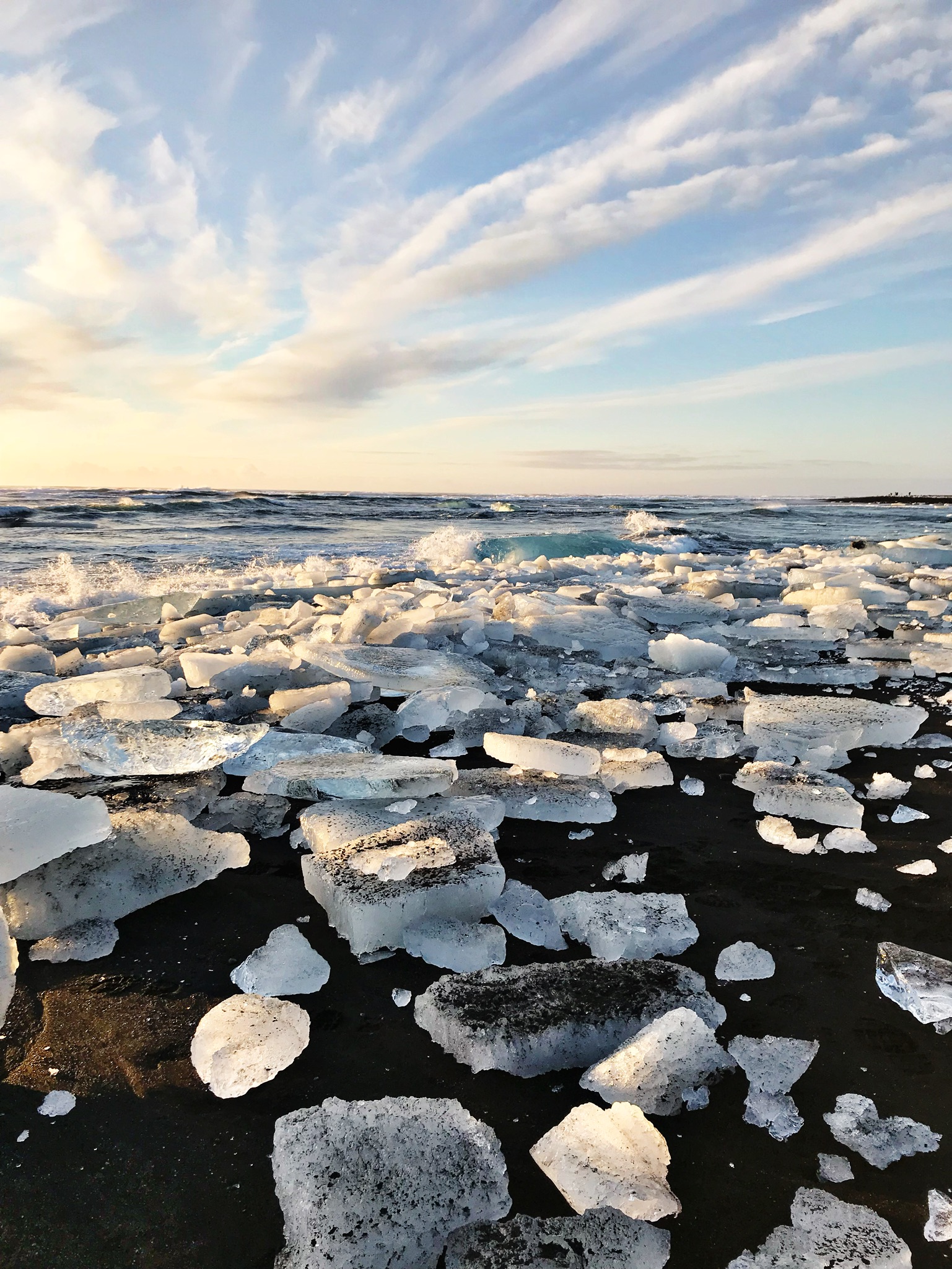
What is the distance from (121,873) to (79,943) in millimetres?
150

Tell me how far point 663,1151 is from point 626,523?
13921 millimetres

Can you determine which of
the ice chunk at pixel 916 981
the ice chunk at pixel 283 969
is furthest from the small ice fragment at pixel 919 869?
the ice chunk at pixel 283 969

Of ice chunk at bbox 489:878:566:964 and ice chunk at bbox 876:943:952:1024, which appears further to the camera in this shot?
ice chunk at bbox 489:878:566:964

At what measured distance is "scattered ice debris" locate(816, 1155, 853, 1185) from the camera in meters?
0.84

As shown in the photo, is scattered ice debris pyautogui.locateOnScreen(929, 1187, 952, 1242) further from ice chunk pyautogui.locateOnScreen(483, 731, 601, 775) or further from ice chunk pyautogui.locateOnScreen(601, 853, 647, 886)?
ice chunk pyautogui.locateOnScreen(483, 731, 601, 775)

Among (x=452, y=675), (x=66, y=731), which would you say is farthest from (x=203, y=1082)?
(x=452, y=675)

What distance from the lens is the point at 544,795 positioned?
1796 mm

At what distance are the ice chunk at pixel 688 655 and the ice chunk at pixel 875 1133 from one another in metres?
2.22

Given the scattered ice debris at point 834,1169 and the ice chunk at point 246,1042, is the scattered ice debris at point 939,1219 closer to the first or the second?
the scattered ice debris at point 834,1169

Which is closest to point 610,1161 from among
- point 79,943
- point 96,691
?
point 79,943

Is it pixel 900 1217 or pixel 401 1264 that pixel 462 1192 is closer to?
pixel 401 1264

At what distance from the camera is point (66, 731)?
200 centimetres

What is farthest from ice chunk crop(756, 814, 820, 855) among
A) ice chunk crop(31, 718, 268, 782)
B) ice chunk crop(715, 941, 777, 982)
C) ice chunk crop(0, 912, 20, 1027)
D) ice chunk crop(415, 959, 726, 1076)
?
ice chunk crop(0, 912, 20, 1027)

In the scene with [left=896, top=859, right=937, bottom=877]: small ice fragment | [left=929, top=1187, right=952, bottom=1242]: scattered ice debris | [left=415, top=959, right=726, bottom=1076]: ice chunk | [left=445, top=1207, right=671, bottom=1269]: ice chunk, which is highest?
[left=415, top=959, right=726, bottom=1076]: ice chunk
